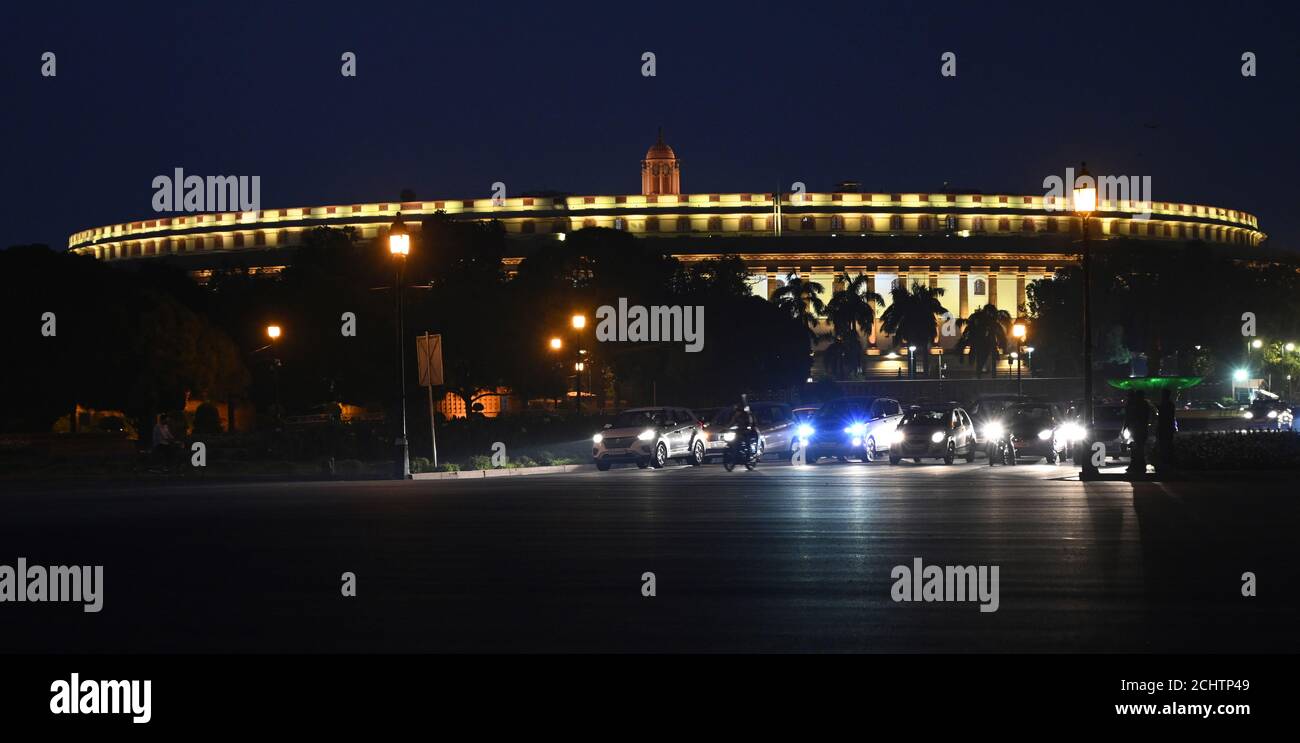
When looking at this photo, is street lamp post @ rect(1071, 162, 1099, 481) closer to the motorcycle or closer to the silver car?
the motorcycle

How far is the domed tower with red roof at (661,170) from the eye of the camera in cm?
17825

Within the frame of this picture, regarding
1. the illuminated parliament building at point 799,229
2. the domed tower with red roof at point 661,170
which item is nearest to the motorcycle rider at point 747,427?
the illuminated parliament building at point 799,229

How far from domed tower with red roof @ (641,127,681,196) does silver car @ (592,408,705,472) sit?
432 feet

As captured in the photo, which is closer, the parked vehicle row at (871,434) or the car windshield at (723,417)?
the parked vehicle row at (871,434)

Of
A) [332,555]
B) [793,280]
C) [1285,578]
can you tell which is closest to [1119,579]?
[1285,578]

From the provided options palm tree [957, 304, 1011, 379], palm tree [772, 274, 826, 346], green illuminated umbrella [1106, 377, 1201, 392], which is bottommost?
green illuminated umbrella [1106, 377, 1201, 392]

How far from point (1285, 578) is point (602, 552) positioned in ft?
24.0

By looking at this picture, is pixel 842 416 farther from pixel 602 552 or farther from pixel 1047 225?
pixel 1047 225

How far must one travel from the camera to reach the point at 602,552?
19531 mm

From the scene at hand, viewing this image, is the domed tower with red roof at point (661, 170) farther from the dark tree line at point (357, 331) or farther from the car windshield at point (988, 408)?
the car windshield at point (988, 408)

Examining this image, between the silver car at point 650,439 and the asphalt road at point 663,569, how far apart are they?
14.5 m

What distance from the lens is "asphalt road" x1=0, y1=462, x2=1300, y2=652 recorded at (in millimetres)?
13195

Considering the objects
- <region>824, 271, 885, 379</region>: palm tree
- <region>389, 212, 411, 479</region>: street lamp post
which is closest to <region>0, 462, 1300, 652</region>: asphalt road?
<region>389, 212, 411, 479</region>: street lamp post

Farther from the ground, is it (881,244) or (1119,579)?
(881,244)
